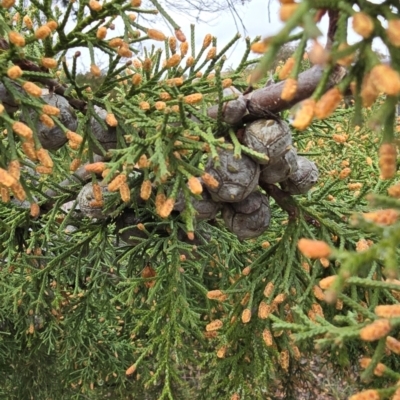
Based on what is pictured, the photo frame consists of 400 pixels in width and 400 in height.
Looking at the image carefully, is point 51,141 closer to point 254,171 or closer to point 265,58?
point 254,171

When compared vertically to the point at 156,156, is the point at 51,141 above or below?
below

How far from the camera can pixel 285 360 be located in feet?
6.26

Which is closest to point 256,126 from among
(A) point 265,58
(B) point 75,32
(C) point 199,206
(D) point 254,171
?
(D) point 254,171

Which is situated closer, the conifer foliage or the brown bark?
the conifer foliage

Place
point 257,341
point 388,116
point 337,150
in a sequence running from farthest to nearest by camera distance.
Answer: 1. point 337,150
2. point 257,341
3. point 388,116

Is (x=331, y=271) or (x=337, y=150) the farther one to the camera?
(x=337, y=150)

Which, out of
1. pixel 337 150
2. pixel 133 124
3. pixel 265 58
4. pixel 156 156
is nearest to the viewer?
pixel 265 58

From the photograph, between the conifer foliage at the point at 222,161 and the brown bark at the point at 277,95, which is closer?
the conifer foliage at the point at 222,161

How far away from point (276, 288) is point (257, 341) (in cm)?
27

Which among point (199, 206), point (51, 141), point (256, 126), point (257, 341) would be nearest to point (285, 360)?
point (257, 341)

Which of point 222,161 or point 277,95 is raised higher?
point 277,95

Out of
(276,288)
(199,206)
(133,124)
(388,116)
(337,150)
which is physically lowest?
(337,150)

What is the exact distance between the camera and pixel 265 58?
Result: 835 mm

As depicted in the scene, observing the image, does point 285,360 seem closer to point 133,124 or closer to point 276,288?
point 276,288
